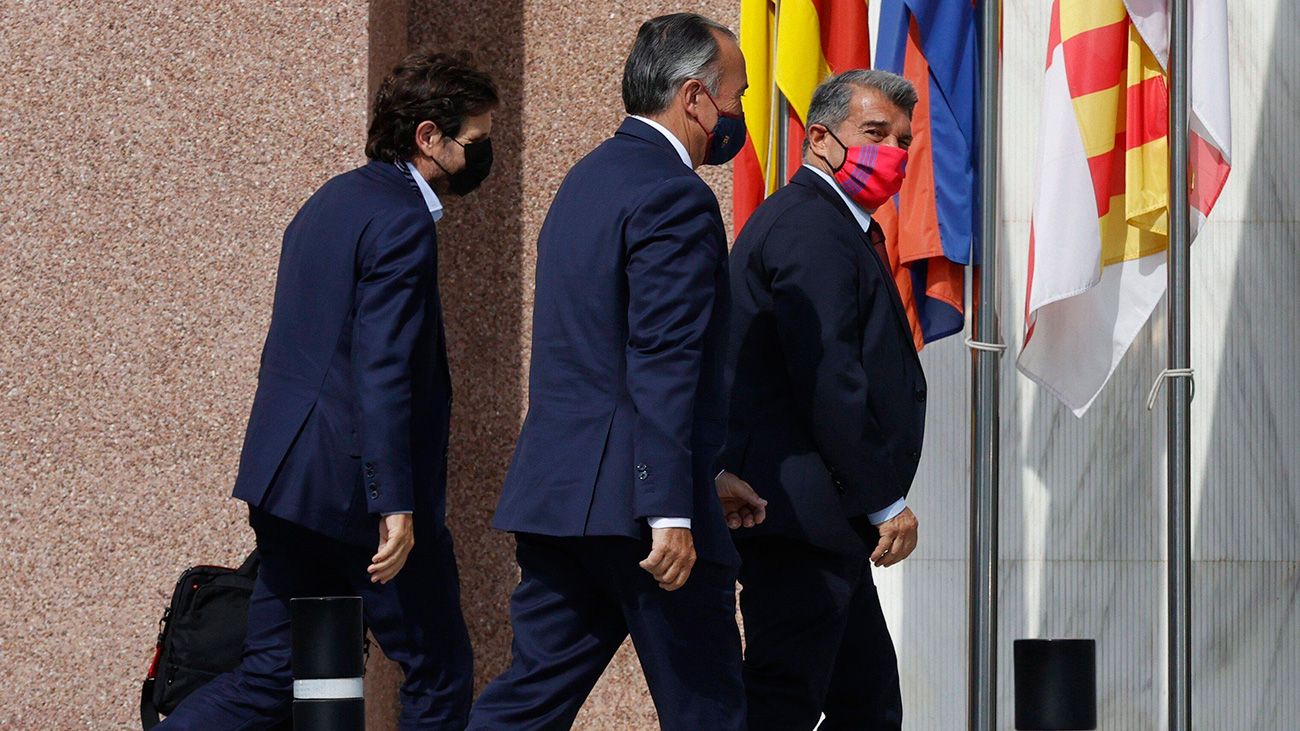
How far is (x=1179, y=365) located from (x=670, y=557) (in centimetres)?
201

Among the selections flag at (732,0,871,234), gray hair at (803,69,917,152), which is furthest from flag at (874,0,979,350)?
gray hair at (803,69,917,152)

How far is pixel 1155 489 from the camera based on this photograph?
5.78 m

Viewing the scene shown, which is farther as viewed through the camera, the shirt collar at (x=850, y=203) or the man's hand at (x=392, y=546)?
the shirt collar at (x=850, y=203)

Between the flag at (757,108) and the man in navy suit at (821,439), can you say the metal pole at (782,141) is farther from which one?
the man in navy suit at (821,439)

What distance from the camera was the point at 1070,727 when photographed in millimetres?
3787

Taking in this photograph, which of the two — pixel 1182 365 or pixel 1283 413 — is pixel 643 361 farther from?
pixel 1283 413

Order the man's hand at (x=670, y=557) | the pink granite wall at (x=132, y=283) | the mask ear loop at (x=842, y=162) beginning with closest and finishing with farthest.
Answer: the man's hand at (x=670, y=557) → the mask ear loop at (x=842, y=162) → the pink granite wall at (x=132, y=283)

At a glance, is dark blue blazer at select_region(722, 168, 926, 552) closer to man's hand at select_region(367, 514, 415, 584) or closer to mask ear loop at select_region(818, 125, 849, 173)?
mask ear loop at select_region(818, 125, 849, 173)

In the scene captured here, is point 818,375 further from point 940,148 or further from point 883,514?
point 940,148

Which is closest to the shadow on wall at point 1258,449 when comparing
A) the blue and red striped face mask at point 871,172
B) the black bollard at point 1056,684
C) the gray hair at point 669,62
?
the black bollard at point 1056,684

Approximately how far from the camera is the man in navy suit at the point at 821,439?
3.59 m

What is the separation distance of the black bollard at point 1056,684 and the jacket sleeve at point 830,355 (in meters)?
0.51

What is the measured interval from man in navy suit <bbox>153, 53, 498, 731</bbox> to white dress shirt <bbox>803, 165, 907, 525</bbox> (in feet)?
2.88

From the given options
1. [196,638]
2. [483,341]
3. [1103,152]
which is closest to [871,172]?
[1103,152]
